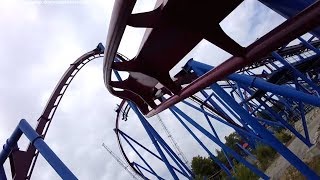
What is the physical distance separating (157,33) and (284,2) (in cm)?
126

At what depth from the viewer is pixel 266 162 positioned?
11.9 meters

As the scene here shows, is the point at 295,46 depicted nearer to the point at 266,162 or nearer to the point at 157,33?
the point at 266,162

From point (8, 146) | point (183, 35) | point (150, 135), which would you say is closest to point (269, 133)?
point (183, 35)

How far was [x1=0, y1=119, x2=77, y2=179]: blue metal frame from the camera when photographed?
3518mm

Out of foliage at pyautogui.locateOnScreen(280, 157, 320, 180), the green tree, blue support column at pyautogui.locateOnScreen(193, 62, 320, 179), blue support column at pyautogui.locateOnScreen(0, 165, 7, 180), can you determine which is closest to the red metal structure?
blue support column at pyautogui.locateOnScreen(193, 62, 320, 179)

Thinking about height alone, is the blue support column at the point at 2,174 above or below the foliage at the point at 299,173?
above

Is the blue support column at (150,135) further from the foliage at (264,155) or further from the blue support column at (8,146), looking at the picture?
the blue support column at (8,146)

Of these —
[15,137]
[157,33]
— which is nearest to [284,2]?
[157,33]

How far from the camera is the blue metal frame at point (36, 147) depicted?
3.52 meters

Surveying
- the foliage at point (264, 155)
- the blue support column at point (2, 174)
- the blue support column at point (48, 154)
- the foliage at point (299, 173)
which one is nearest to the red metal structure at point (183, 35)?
the blue support column at point (48, 154)

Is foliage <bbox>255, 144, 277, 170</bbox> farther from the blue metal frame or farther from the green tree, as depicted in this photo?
the green tree

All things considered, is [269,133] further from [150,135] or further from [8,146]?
[150,135]

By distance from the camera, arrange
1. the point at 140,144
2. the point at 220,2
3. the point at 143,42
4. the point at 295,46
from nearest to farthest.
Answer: the point at 220,2
the point at 143,42
the point at 140,144
the point at 295,46

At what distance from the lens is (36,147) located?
403cm
